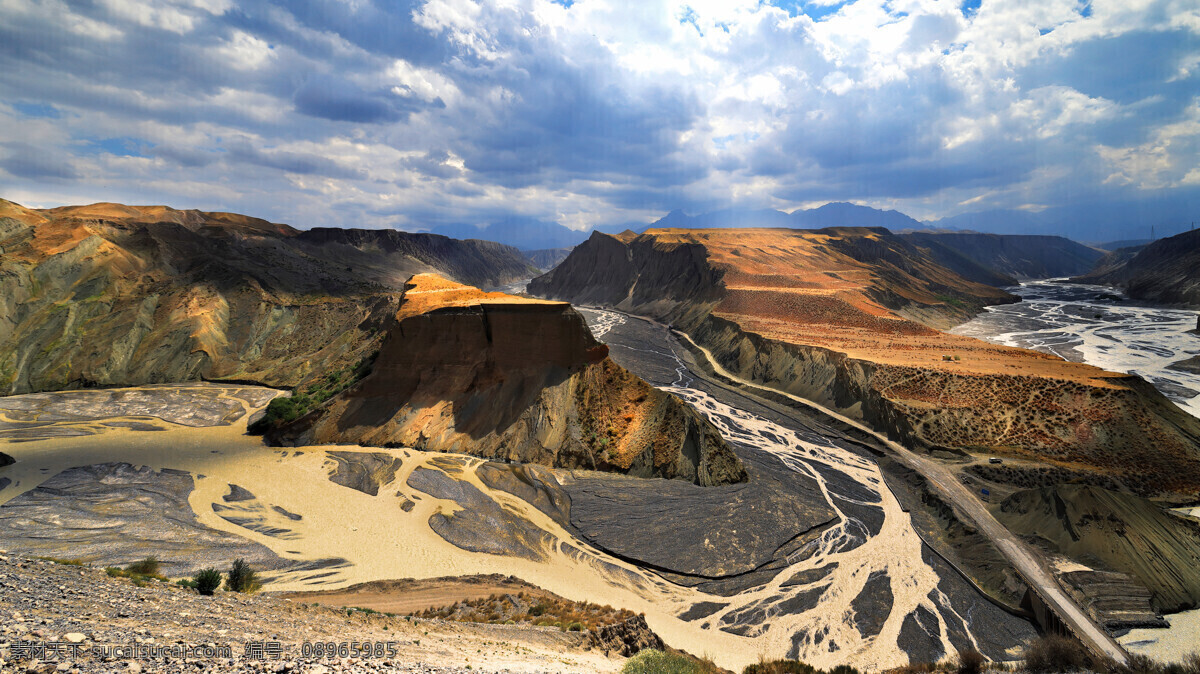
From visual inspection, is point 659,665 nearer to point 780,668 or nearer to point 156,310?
point 780,668

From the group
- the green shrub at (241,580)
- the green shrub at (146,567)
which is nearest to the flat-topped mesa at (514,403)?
the green shrub at (241,580)

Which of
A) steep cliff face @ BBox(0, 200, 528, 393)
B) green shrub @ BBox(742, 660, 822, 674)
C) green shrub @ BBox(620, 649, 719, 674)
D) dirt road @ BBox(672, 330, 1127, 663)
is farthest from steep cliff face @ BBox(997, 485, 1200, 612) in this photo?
steep cliff face @ BBox(0, 200, 528, 393)

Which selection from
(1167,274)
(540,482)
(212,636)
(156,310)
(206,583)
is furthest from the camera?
(1167,274)

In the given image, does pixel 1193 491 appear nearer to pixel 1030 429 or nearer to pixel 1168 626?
pixel 1030 429

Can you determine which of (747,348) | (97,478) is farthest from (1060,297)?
(97,478)

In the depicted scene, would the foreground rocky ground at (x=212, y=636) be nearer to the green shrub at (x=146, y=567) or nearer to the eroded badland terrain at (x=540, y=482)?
the eroded badland terrain at (x=540, y=482)

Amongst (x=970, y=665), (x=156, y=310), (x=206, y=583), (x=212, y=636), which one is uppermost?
(x=156, y=310)

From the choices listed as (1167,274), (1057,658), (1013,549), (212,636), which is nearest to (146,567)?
(212,636)
